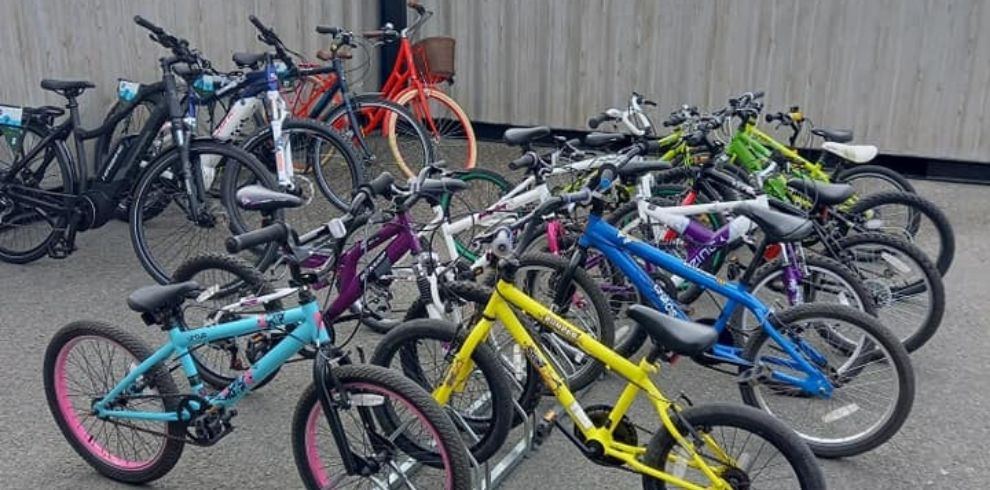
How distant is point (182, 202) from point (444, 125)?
9.19 feet

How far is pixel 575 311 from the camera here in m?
3.85

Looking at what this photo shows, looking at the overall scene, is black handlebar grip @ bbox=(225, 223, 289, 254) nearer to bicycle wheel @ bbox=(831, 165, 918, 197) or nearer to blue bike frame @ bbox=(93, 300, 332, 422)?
blue bike frame @ bbox=(93, 300, 332, 422)

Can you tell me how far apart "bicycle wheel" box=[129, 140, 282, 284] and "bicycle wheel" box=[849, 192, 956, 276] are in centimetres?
312

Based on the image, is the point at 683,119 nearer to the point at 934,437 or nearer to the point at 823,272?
the point at 823,272

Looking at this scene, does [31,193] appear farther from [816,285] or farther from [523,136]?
[816,285]

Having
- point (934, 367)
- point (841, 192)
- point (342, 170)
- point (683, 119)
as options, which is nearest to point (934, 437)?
point (934, 367)

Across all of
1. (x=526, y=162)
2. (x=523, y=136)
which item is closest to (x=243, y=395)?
(x=526, y=162)

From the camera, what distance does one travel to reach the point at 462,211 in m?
5.46

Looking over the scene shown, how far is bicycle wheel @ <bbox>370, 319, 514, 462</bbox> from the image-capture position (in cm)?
316

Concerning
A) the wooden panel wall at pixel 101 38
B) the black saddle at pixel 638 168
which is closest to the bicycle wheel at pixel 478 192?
the black saddle at pixel 638 168

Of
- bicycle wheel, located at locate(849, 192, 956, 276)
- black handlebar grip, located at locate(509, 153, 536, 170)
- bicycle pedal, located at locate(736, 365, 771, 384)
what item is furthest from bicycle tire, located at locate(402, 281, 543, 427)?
bicycle wheel, located at locate(849, 192, 956, 276)

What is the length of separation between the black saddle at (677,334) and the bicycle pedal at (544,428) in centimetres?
52

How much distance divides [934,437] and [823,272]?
0.79m

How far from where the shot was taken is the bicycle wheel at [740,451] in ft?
8.77
